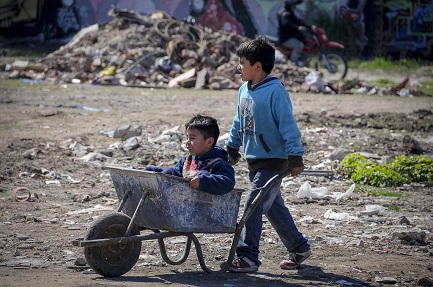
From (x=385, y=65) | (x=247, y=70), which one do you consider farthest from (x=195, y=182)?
(x=385, y=65)

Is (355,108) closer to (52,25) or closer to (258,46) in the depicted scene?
(258,46)

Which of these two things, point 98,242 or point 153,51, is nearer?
point 98,242

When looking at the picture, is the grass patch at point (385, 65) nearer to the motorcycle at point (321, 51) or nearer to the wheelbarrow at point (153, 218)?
the motorcycle at point (321, 51)

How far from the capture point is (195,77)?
19.1 meters

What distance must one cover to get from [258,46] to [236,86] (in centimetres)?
1318

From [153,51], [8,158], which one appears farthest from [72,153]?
[153,51]

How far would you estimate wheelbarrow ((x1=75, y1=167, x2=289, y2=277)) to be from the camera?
508cm

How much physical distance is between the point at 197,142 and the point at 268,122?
50cm

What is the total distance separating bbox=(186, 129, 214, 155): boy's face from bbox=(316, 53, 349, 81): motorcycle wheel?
51.1 feet

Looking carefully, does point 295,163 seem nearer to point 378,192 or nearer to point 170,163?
point 378,192

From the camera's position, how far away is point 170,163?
384 inches

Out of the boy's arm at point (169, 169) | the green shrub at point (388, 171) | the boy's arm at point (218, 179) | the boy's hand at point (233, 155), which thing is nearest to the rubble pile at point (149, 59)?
the green shrub at point (388, 171)

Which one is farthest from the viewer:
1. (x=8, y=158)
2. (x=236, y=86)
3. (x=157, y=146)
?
(x=236, y=86)

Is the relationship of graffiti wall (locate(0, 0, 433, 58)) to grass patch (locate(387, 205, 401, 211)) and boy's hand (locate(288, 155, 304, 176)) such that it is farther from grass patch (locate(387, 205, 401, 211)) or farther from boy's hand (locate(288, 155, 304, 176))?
boy's hand (locate(288, 155, 304, 176))
